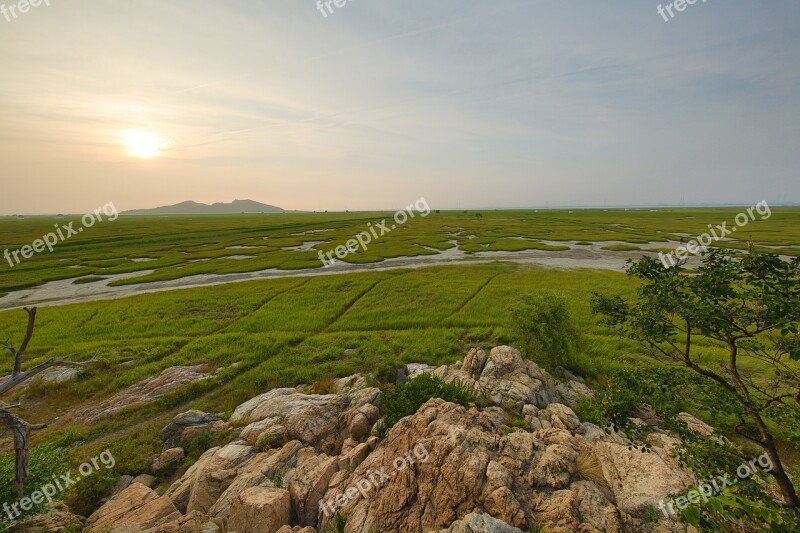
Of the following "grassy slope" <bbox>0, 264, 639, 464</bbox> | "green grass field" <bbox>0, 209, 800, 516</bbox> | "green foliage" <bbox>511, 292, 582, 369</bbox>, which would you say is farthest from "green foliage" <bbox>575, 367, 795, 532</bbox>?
"grassy slope" <bbox>0, 264, 639, 464</bbox>

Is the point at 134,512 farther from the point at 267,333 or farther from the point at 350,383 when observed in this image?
the point at 267,333

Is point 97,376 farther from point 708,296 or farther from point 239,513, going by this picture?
point 708,296

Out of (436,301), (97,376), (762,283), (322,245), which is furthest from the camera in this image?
(322,245)

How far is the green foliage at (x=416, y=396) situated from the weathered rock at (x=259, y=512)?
14.9 ft

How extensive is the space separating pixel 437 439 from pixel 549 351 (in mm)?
13520

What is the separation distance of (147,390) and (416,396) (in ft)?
60.5

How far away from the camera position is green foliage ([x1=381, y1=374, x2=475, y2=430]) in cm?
1360

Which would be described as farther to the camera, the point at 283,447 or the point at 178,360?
the point at 178,360

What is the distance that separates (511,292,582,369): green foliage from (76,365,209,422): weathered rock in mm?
22281

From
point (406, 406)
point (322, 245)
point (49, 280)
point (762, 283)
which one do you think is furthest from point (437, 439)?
point (322, 245)

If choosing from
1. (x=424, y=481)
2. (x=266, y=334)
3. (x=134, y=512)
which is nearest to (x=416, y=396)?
(x=424, y=481)

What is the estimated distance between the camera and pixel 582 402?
16562mm

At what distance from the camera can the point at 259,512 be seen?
32.1 ft

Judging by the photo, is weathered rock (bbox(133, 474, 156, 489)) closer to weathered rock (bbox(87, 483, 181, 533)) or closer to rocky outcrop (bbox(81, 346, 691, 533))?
weathered rock (bbox(87, 483, 181, 533))
